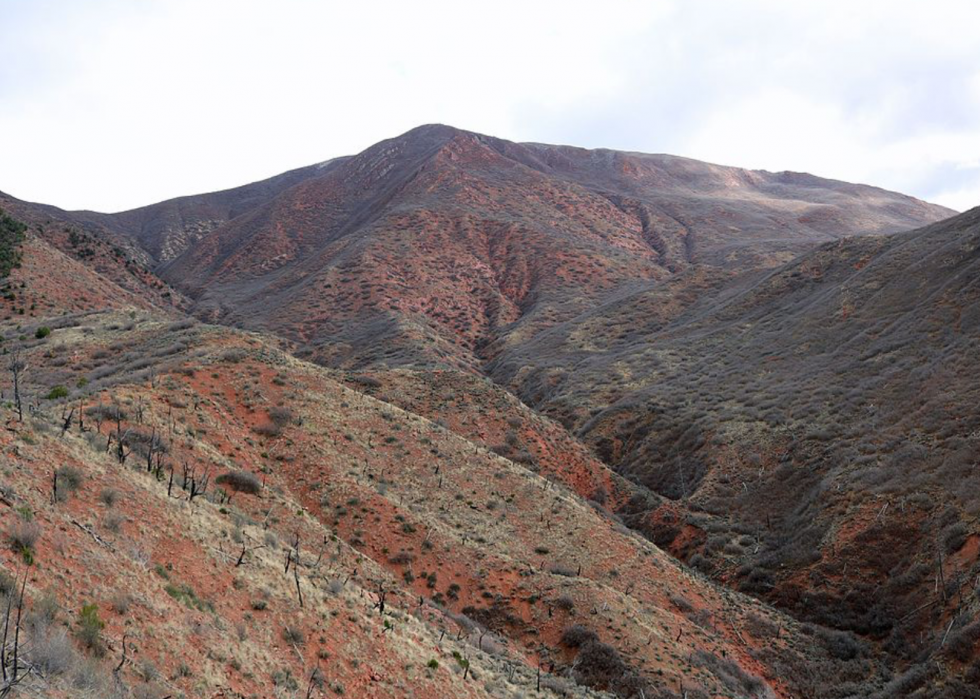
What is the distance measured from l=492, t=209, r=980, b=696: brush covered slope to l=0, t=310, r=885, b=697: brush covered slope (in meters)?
2.60

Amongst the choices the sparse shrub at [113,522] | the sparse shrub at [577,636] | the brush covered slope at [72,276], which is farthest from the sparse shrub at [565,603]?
the brush covered slope at [72,276]

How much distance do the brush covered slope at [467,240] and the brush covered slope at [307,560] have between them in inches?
920

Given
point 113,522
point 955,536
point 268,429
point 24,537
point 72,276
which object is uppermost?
point 72,276

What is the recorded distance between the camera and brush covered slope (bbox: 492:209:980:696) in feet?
65.8

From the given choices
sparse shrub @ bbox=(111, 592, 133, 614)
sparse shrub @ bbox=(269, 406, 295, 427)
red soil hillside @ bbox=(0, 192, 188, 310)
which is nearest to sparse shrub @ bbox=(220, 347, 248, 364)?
sparse shrub @ bbox=(269, 406, 295, 427)

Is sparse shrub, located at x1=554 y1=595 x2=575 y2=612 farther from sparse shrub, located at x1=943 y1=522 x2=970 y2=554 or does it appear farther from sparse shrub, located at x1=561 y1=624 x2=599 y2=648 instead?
sparse shrub, located at x1=943 y1=522 x2=970 y2=554

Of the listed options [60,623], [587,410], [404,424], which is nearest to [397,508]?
[404,424]

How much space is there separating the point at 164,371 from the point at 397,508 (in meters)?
11.9

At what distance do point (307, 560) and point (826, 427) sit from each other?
25884 millimetres

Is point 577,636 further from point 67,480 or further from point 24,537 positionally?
point 24,537

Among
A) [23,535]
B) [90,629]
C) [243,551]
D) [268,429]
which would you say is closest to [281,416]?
[268,429]

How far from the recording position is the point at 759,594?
895 inches

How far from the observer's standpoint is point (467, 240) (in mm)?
82125

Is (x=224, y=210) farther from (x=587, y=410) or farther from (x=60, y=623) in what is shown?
(x=60, y=623)
